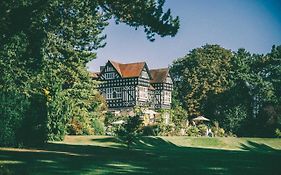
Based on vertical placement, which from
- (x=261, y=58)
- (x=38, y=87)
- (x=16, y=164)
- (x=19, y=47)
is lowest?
(x=16, y=164)

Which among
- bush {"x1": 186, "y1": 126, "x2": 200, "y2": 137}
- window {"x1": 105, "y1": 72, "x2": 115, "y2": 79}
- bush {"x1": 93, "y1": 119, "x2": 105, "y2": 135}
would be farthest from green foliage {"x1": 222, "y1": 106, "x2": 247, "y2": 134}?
window {"x1": 105, "y1": 72, "x2": 115, "y2": 79}

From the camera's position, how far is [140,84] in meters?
68.1

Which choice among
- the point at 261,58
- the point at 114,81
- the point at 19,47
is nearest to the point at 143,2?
the point at 19,47

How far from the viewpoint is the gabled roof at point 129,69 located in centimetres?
6844

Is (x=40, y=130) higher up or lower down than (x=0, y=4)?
lower down

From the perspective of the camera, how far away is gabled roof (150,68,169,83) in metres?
74.9

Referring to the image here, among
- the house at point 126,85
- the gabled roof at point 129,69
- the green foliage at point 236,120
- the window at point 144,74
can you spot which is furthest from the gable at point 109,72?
the green foliage at point 236,120

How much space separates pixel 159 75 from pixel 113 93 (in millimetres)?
11122

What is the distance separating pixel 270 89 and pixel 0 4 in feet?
166

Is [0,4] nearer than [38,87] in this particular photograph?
Yes

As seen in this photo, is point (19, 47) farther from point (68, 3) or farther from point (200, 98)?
point (200, 98)

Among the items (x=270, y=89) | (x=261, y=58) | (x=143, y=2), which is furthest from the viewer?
(x=261, y=58)

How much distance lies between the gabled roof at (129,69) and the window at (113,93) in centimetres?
264

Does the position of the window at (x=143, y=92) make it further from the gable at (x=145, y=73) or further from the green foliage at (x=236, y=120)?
the green foliage at (x=236, y=120)
